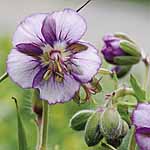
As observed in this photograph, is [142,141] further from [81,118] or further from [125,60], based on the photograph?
[125,60]

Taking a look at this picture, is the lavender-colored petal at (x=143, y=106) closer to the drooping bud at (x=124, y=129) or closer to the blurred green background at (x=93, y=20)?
the drooping bud at (x=124, y=129)

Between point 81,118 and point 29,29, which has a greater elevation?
point 29,29

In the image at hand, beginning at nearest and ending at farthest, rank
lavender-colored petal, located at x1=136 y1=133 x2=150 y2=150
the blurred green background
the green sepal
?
lavender-colored petal, located at x1=136 y1=133 x2=150 y2=150 → the green sepal → the blurred green background

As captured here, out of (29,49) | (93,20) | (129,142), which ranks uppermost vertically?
(29,49)

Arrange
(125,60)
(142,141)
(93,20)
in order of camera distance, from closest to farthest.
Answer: (142,141) → (125,60) → (93,20)

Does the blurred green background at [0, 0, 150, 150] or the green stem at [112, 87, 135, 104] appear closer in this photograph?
the green stem at [112, 87, 135, 104]

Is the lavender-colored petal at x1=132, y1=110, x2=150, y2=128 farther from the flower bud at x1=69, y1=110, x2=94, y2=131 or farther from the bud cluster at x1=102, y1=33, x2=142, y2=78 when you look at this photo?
the bud cluster at x1=102, y1=33, x2=142, y2=78

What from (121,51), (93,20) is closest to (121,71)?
(121,51)

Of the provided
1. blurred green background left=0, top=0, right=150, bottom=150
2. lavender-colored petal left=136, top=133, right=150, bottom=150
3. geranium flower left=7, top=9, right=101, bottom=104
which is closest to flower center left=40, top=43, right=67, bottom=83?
geranium flower left=7, top=9, right=101, bottom=104

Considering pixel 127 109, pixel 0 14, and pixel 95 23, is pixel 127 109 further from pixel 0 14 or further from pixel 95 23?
pixel 95 23
